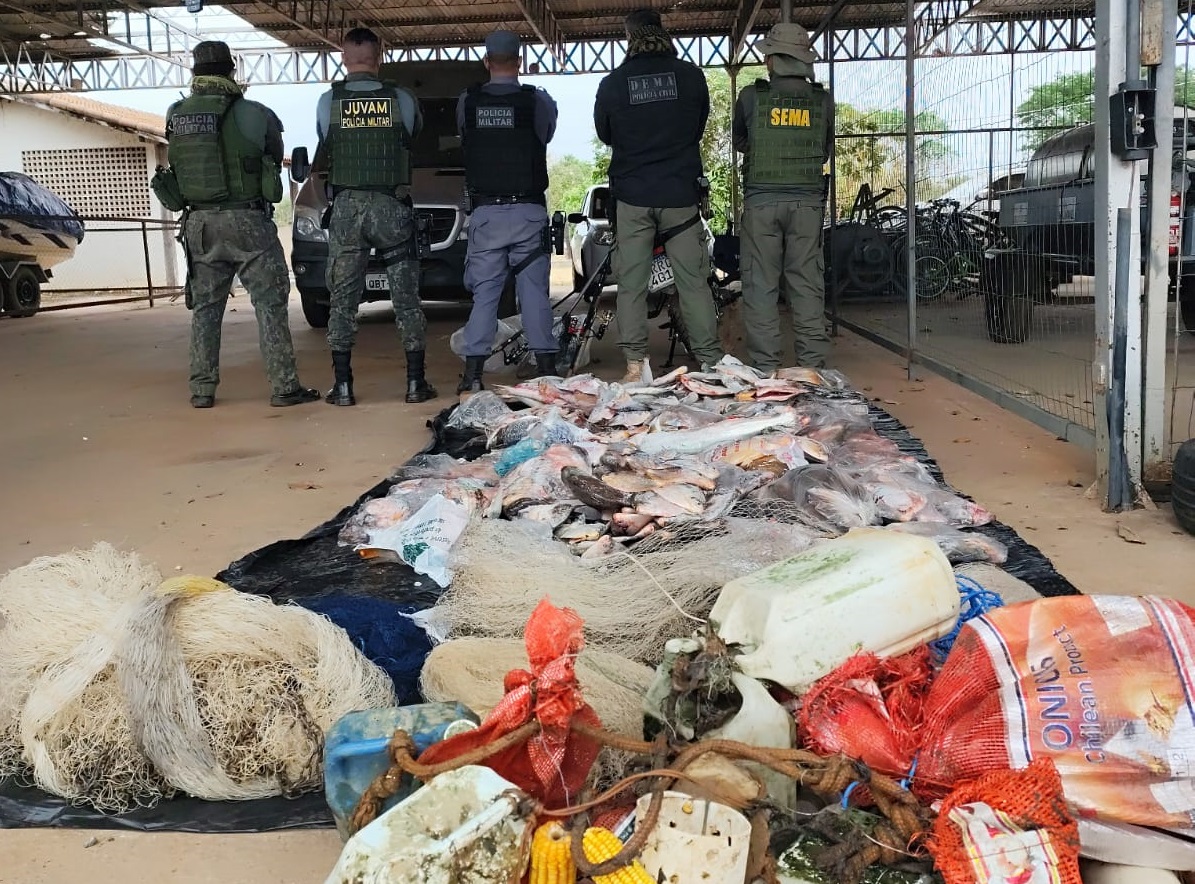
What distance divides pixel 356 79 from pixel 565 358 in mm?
2263

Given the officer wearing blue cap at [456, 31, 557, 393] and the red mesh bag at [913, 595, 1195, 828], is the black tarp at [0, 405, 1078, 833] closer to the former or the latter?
the red mesh bag at [913, 595, 1195, 828]

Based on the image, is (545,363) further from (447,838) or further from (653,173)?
(447,838)

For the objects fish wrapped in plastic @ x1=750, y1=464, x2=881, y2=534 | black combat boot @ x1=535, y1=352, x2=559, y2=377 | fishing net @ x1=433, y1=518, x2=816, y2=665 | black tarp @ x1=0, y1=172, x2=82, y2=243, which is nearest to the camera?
fishing net @ x1=433, y1=518, x2=816, y2=665

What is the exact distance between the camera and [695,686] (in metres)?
1.96

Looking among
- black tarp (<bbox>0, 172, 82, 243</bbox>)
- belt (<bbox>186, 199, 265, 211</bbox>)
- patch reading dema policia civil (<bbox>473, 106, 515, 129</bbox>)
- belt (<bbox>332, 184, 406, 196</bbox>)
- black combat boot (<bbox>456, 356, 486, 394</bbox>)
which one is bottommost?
black combat boot (<bbox>456, 356, 486, 394</bbox>)

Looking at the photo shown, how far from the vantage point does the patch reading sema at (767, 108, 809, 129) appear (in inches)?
257

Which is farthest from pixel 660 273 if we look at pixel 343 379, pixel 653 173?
pixel 343 379

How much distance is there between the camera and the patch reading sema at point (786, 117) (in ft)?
21.4

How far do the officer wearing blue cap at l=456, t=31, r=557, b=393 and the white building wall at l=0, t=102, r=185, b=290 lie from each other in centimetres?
1905

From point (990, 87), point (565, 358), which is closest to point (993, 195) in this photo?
point (990, 87)

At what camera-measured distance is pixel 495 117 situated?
21.8ft

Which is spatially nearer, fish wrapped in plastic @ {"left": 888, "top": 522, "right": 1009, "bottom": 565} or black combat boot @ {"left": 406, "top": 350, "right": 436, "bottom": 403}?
fish wrapped in plastic @ {"left": 888, "top": 522, "right": 1009, "bottom": 565}

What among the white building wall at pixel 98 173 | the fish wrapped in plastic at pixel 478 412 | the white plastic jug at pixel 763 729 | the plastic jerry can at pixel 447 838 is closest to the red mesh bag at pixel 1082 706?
the white plastic jug at pixel 763 729

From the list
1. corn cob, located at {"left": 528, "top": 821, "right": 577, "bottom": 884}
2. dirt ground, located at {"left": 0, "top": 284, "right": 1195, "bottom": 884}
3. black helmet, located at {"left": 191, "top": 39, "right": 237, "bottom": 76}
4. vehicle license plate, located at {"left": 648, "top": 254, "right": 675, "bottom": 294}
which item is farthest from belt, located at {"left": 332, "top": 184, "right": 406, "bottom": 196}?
corn cob, located at {"left": 528, "top": 821, "right": 577, "bottom": 884}
